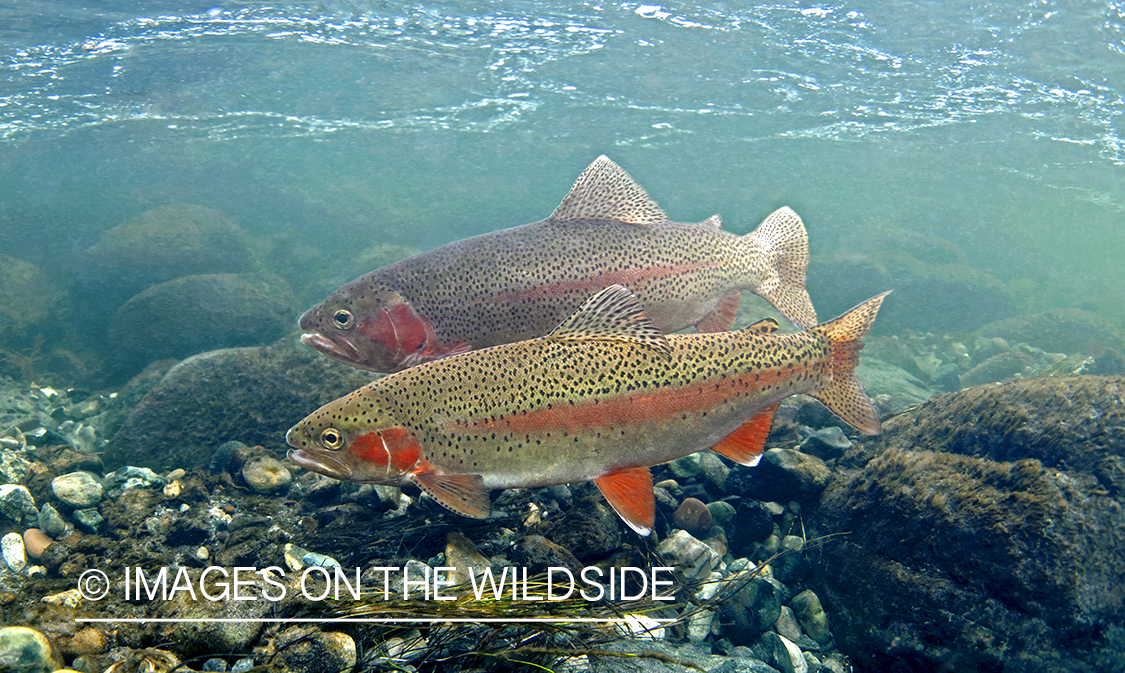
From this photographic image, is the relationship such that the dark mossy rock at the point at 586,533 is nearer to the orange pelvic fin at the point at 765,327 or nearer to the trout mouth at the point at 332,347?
the orange pelvic fin at the point at 765,327

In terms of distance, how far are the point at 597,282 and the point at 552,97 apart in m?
28.3

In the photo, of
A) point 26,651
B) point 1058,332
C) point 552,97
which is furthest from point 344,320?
point 552,97

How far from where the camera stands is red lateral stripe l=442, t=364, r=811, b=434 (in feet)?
10.2

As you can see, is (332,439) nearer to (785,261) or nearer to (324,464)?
(324,464)

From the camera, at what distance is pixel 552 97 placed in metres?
30.0

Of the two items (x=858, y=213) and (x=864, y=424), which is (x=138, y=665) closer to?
(x=864, y=424)

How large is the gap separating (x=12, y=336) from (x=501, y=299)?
17869 millimetres

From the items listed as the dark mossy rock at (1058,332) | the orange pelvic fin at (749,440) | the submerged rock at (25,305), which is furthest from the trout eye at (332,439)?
the dark mossy rock at (1058,332)

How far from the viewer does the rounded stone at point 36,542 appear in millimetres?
3877

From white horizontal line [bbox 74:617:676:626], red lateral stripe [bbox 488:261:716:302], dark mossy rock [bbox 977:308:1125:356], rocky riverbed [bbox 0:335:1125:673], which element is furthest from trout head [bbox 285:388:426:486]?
dark mossy rock [bbox 977:308:1125:356]

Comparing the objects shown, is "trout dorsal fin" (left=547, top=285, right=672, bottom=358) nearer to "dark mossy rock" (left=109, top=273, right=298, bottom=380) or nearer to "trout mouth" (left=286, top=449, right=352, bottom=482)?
"trout mouth" (left=286, top=449, right=352, bottom=482)

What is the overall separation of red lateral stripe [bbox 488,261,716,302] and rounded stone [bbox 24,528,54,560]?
356 centimetres

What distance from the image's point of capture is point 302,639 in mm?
2322

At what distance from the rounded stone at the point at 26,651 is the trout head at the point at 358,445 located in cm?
114
